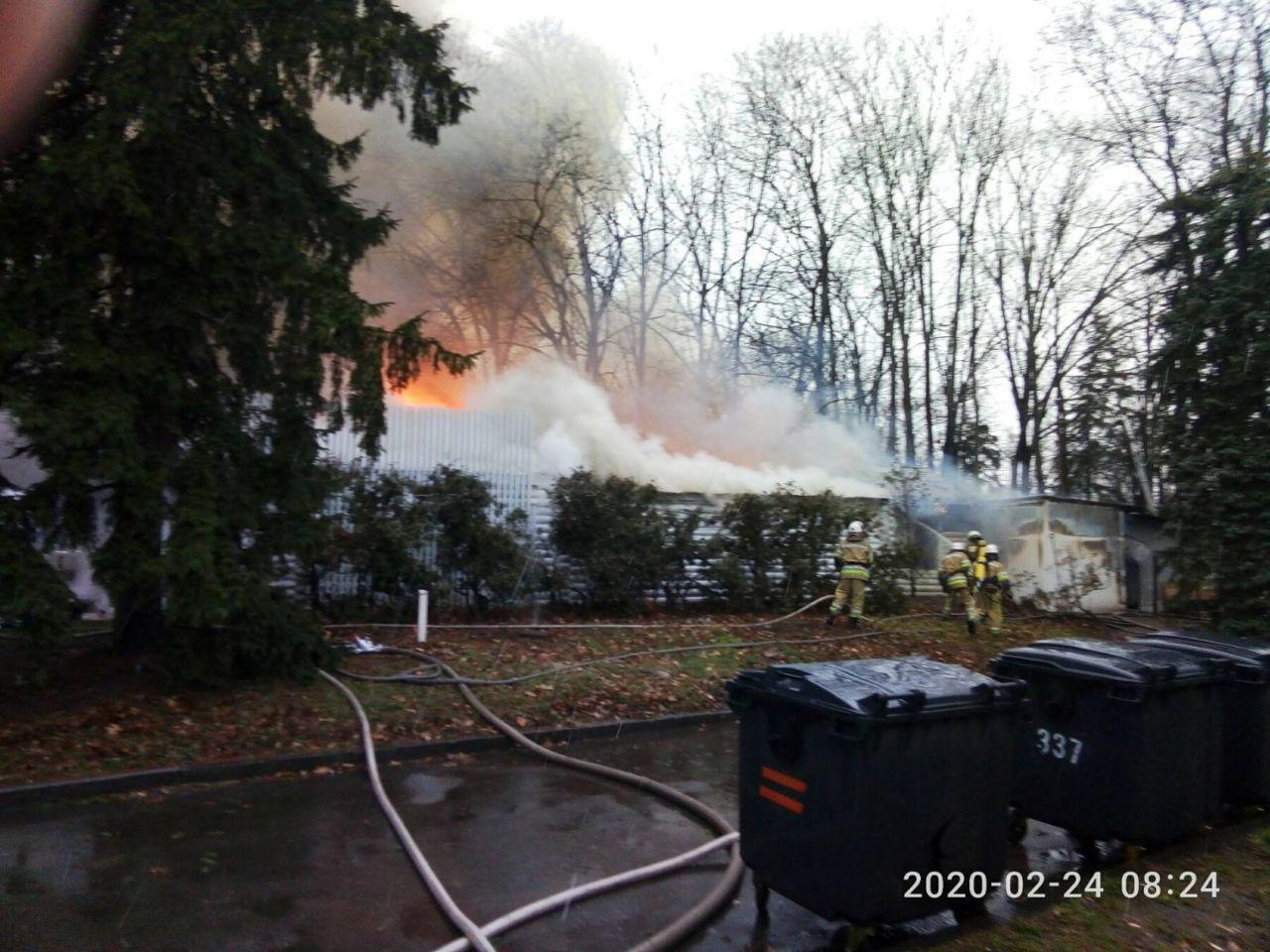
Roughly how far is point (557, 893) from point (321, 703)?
3932 mm

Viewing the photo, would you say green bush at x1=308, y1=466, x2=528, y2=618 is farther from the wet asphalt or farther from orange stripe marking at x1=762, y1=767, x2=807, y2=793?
orange stripe marking at x1=762, y1=767, x2=807, y2=793

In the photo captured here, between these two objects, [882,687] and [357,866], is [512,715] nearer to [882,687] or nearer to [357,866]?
[357,866]

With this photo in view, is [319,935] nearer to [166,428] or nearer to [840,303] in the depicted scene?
[166,428]

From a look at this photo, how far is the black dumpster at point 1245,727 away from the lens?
6094mm

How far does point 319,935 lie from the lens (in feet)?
14.0

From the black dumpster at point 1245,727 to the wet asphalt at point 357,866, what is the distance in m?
1.24

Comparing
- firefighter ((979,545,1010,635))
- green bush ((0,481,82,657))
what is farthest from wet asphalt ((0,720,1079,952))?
firefighter ((979,545,1010,635))

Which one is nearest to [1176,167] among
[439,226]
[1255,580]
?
[1255,580]

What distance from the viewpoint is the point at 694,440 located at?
25172 millimetres

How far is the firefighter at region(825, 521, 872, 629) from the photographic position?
13.1 meters

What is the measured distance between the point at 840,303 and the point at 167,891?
2514 centimetres

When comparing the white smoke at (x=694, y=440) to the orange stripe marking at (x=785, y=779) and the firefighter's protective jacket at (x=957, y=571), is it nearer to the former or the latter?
the firefighter's protective jacket at (x=957, y=571)
